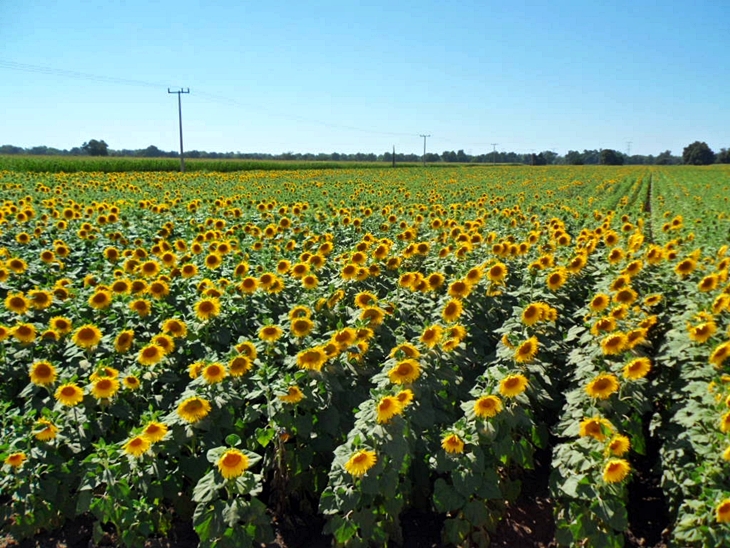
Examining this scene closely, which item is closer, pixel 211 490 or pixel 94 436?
pixel 211 490

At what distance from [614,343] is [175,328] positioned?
325 centimetres

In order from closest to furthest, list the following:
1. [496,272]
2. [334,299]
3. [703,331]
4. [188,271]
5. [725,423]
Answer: [725,423], [703,331], [334,299], [496,272], [188,271]

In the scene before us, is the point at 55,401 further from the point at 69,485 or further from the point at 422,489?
the point at 422,489

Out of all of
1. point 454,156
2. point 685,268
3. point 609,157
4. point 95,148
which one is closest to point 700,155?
point 609,157

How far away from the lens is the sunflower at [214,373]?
11.0 ft

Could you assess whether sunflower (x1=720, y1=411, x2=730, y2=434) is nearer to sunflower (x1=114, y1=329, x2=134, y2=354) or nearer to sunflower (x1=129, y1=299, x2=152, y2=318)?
sunflower (x1=114, y1=329, x2=134, y2=354)

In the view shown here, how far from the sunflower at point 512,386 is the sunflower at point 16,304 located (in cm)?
393

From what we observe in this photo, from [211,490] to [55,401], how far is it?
164cm

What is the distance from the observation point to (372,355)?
4.08 meters

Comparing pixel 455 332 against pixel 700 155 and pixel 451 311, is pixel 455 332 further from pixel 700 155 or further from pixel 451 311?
pixel 700 155

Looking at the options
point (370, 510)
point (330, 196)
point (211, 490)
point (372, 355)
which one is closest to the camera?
point (211, 490)

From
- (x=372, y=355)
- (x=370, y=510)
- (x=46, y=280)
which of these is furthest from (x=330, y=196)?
(x=370, y=510)

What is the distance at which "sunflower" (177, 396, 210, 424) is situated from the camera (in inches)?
124

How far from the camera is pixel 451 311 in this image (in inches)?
167
